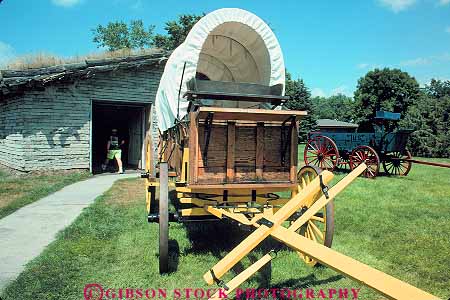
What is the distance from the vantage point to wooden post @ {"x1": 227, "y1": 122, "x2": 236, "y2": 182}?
12.7 feet

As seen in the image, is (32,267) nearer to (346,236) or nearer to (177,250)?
(177,250)

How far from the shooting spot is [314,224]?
14.4ft

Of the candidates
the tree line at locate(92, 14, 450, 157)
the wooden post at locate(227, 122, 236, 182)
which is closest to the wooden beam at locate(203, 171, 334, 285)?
the wooden post at locate(227, 122, 236, 182)

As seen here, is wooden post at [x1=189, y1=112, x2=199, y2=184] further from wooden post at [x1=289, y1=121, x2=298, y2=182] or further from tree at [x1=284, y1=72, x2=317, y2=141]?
tree at [x1=284, y1=72, x2=317, y2=141]

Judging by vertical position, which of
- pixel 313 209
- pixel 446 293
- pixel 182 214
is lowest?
pixel 446 293

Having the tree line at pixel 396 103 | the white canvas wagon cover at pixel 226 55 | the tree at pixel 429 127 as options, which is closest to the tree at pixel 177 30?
the tree line at pixel 396 103

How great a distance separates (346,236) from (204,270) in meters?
2.59

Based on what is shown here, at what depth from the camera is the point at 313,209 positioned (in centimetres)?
295

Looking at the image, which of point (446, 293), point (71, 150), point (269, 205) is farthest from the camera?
point (71, 150)

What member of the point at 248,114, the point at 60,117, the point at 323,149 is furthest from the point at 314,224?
the point at 60,117

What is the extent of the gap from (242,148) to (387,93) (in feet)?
117

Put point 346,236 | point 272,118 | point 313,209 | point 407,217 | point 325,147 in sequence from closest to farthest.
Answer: point 313,209
point 272,118
point 346,236
point 407,217
point 325,147

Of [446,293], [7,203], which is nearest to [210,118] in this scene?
[446,293]

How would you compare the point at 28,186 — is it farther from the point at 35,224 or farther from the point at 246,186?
the point at 246,186
